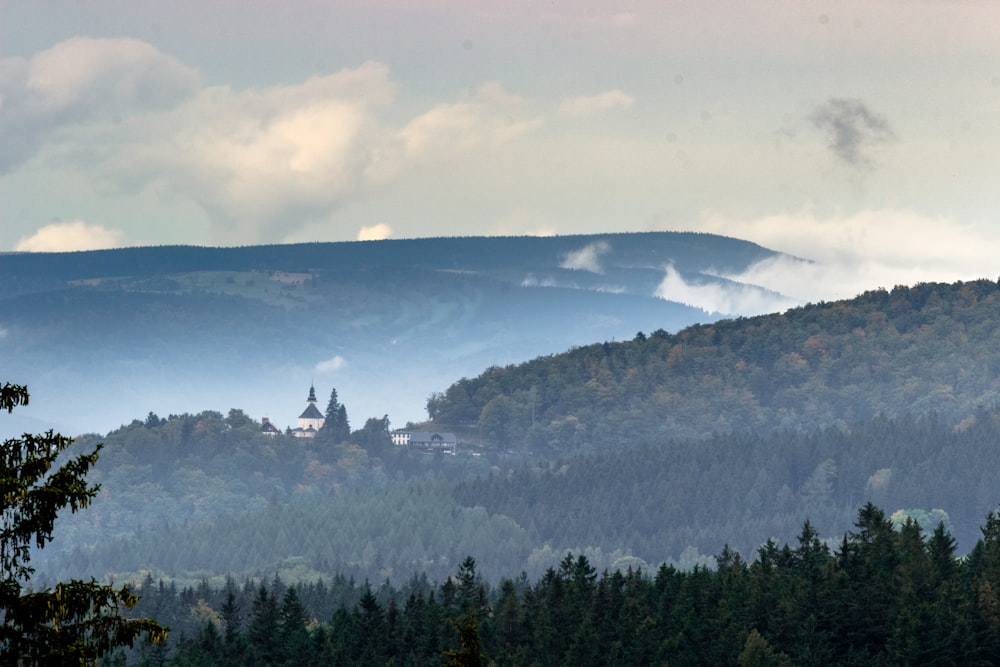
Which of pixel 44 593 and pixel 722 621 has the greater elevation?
pixel 44 593

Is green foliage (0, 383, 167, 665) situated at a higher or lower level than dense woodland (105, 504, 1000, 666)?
higher

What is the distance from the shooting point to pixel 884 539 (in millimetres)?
142500

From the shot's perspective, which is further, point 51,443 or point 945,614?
point 945,614

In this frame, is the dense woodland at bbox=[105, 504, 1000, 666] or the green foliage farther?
the dense woodland at bbox=[105, 504, 1000, 666]

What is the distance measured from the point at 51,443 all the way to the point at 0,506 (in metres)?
1.66

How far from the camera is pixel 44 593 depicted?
139 ft

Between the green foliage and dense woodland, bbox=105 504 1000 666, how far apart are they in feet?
202

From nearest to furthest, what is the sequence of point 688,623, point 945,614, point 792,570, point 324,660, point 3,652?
1. point 3,652
2. point 945,614
3. point 688,623
4. point 324,660
5. point 792,570

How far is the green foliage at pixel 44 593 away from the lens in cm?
4266

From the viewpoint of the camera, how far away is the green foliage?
42656 mm

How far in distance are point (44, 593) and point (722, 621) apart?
86413mm

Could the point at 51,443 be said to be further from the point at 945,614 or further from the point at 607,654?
the point at 607,654

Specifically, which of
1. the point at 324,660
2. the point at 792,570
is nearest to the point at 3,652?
the point at 324,660

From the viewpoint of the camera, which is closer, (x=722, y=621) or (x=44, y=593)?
(x=44, y=593)
